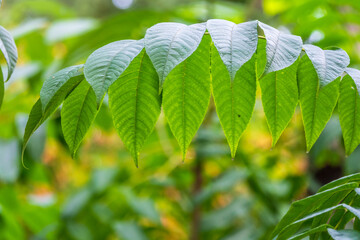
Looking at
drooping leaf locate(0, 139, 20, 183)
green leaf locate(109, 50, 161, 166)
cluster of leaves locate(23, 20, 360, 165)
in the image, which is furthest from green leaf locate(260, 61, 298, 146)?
drooping leaf locate(0, 139, 20, 183)

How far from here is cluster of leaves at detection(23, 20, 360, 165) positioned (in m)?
0.48

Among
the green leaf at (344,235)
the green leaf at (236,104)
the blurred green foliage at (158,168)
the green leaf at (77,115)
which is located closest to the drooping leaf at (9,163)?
the blurred green foliage at (158,168)

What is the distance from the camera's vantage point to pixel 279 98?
50 centimetres

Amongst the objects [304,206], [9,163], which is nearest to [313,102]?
[304,206]

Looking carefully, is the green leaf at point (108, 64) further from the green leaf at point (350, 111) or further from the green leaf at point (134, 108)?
the green leaf at point (350, 111)

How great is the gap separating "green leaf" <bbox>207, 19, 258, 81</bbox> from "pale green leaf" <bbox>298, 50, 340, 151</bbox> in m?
0.08

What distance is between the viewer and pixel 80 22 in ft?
4.73

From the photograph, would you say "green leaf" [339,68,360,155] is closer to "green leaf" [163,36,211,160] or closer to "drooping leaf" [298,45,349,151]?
"drooping leaf" [298,45,349,151]

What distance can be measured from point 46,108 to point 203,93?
0.54ft

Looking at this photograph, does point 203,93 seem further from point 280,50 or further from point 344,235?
point 344,235

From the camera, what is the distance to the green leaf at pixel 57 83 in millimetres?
456

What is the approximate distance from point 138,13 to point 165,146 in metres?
0.42

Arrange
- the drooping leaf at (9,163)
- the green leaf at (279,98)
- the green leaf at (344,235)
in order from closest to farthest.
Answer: the green leaf at (344,235) → the green leaf at (279,98) → the drooping leaf at (9,163)

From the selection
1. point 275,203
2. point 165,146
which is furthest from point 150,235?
point 275,203
